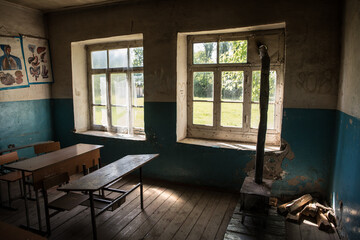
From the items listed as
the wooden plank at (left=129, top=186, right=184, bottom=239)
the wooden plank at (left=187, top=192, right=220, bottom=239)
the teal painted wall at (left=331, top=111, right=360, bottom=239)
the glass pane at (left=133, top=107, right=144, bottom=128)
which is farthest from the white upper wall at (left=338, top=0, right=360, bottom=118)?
the glass pane at (left=133, top=107, right=144, bottom=128)

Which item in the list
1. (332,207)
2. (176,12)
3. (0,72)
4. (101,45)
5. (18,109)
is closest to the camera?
(332,207)

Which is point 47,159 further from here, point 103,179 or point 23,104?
point 23,104

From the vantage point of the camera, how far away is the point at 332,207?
3.34 m

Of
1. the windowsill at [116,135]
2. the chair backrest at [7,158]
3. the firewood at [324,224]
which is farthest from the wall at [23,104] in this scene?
the firewood at [324,224]

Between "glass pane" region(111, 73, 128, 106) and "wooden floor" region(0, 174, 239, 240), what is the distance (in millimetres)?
2161

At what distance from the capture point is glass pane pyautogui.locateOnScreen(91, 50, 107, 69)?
5.57 meters

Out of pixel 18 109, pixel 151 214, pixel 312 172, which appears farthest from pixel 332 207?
pixel 18 109

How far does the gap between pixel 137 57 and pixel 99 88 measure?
4.18 ft

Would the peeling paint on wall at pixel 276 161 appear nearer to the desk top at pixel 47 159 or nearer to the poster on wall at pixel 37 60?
the desk top at pixel 47 159

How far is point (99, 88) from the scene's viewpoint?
5.76 meters

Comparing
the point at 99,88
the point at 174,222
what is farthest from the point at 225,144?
the point at 99,88

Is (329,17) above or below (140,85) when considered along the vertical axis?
above

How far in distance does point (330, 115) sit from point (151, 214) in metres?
2.91

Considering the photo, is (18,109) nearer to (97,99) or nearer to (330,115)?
(97,99)
